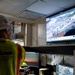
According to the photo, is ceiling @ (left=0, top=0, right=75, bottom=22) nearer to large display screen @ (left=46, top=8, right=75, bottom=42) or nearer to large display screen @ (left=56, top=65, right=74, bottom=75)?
large display screen @ (left=46, top=8, right=75, bottom=42)

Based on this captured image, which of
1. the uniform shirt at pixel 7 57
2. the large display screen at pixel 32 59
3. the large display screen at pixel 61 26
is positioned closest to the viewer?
the uniform shirt at pixel 7 57

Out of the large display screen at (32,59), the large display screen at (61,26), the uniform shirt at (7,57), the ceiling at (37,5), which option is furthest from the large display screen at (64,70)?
Answer: the uniform shirt at (7,57)


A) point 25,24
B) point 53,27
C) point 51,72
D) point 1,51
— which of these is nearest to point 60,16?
point 53,27

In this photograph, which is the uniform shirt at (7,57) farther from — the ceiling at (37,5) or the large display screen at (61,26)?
the large display screen at (61,26)

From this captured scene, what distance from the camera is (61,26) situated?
99.5 inches

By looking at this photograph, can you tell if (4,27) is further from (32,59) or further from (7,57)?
(32,59)

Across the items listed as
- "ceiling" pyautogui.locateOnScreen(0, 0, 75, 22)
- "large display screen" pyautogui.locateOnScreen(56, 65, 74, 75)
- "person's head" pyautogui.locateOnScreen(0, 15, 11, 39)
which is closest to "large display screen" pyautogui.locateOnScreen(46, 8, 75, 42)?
"ceiling" pyautogui.locateOnScreen(0, 0, 75, 22)

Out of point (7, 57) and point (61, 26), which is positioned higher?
point (61, 26)

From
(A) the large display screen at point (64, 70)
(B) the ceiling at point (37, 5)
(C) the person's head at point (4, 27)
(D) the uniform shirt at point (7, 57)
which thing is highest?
(B) the ceiling at point (37, 5)

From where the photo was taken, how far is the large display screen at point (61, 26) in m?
2.32

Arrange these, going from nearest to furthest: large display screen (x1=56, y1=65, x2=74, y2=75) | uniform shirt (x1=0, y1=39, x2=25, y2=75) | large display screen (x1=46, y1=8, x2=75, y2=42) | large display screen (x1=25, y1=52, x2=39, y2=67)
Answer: uniform shirt (x1=0, y1=39, x2=25, y2=75), large display screen (x1=56, y1=65, x2=74, y2=75), large display screen (x1=46, y1=8, x2=75, y2=42), large display screen (x1=25, y1=52, x2=39, y2=67)

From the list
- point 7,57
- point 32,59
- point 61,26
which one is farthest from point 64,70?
point 7,57

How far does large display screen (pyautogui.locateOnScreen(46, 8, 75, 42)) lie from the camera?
2316mm

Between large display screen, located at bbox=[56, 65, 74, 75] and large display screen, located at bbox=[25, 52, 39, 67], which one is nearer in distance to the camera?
large display screen, located at bbox=[56, 65, 74, 75]
